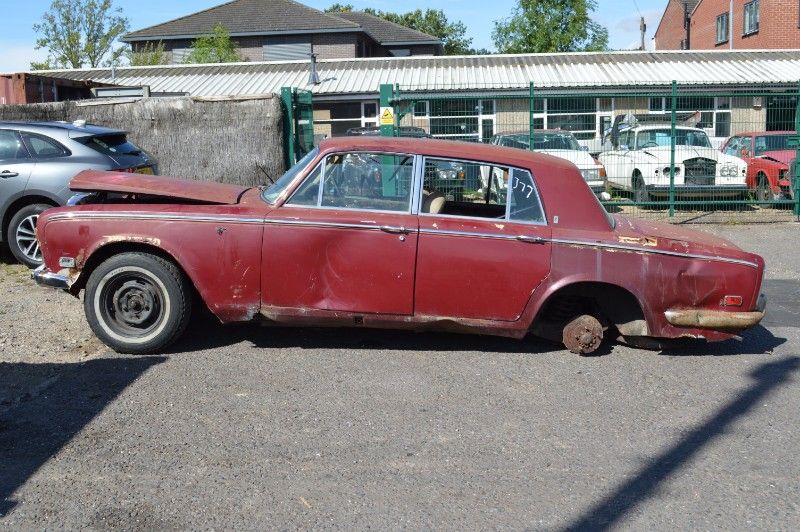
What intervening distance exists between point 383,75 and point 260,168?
2268cm

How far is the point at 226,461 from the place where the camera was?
4453 mm

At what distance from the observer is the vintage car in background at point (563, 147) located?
13742 millimetres

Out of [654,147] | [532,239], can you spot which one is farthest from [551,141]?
[532,239]

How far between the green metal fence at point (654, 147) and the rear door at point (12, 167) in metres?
5.33

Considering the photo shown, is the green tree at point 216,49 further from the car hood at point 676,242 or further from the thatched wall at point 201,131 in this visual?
the car hood at point 676,242

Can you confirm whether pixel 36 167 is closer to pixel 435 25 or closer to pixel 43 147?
pixel 43 147

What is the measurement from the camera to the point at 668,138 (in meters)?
15.2

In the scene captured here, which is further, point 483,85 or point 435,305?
point 483,85

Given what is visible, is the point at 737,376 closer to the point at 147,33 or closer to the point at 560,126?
the point at 560,126

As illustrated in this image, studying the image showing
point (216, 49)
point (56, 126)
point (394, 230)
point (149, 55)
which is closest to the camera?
point (394, 230)

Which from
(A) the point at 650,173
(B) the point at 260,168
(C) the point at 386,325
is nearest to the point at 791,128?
(A) the point at 650,173

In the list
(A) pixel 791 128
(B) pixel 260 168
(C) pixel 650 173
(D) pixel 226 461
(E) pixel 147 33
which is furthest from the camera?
(E) pixel 147 33

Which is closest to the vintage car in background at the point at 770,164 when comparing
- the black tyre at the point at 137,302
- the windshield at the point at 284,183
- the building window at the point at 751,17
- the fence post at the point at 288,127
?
the fence post at the point at 288,127

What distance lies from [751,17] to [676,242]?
3795cm
